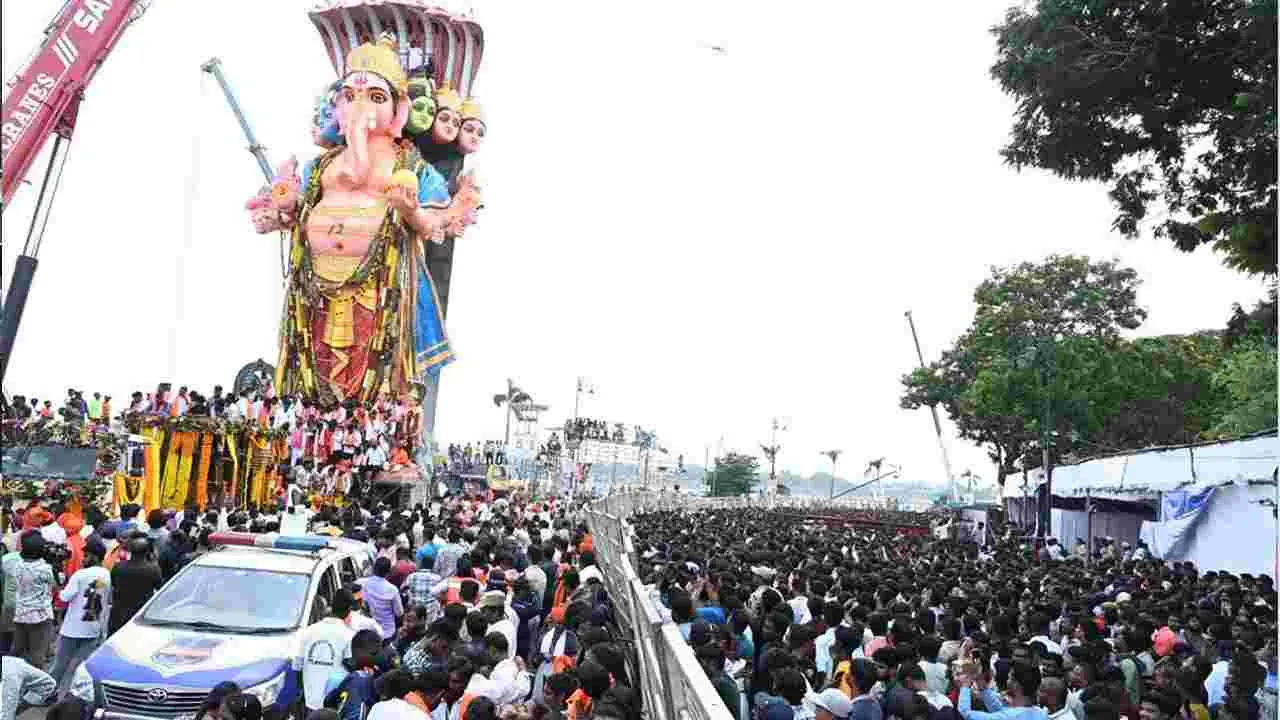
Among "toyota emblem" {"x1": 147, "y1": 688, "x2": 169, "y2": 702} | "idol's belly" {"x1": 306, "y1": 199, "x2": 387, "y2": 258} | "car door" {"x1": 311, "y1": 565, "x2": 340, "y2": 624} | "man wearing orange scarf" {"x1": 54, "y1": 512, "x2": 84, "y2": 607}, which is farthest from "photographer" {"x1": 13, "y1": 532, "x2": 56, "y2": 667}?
"idol's belly" {"x1": 306, "y1": 199, "x2": 387, "y2": 258}

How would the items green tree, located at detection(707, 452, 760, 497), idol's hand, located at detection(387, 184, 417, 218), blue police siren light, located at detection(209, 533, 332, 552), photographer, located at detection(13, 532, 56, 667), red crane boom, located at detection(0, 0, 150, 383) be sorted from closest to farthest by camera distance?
1. photographer, located at detection(13, 532, 56, 667)
2. blue police siren light, located at detection(209, 533, 332, 552)
3. red crane boom, located at detection(0, 0, 150, 383)
4. idol's hand, located at detection(387, 184, 417, 218)
5. green tree, located at detection(707, 452, 760, 497)

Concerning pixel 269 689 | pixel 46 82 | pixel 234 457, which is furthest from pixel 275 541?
pixel 234 457

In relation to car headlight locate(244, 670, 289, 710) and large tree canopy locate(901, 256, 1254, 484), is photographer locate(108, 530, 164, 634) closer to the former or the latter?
car headlight locate(244, 670, 289, 710)

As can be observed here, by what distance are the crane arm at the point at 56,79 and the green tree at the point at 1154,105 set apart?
11434mm

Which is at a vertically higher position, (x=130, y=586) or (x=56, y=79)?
(x=56, y=79)

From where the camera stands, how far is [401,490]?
3042 centimetres

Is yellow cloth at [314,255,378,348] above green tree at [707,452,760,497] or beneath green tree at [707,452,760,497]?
above

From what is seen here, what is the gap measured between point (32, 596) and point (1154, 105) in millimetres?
11588

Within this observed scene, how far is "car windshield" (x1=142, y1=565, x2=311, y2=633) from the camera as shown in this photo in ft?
27.7

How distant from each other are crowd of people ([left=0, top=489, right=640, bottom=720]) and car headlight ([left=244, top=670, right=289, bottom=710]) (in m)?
0.16

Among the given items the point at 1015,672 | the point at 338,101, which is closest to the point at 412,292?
the point at 338,101

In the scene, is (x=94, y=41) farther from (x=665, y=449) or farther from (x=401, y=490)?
(x=665, y=449)

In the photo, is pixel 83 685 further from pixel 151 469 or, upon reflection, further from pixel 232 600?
pixel 151 469

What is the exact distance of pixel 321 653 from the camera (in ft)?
25.1
